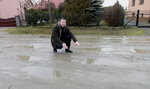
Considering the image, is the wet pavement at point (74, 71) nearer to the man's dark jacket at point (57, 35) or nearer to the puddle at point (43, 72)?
the puddle at point (43, 72)

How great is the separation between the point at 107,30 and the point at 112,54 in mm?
7656

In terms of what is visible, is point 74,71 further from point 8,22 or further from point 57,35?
point 8,22

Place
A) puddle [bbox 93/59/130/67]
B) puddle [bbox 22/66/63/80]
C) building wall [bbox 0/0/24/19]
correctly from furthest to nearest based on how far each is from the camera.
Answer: building wall [bbox 0/0/24/19]
puddle [bbox 93/59/130/67]
puddle [bbox 22/66/63/80]

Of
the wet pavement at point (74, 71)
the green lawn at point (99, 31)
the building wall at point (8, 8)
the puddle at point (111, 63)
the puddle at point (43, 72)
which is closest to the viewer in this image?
the wet pavement at point (74, 71)

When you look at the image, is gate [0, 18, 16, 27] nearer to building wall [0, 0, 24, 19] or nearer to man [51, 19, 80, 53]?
building wall [0, 0, 24, 19]

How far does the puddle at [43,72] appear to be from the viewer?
4707 mm

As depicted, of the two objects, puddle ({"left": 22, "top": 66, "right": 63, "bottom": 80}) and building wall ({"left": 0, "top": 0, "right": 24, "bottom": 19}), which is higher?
building wall ({"left": 0, "top": 0, "right": 24, "bottom": 19})

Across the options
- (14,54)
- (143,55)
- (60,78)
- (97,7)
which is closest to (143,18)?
(97,7)

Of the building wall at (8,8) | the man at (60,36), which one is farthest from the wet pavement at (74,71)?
the building wall at (8,8)

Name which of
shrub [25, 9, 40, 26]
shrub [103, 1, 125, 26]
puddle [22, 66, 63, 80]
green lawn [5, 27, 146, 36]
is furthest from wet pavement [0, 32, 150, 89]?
shrub [25, 9, 40, 26]

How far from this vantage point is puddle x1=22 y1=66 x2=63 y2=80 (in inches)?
185

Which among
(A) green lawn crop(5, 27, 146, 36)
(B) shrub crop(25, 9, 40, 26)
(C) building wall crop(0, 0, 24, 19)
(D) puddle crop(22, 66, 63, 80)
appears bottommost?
(D) puddle crop(22, 66, 63, 80)

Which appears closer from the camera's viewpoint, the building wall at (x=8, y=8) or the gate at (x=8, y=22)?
the gate at (x=8, y=22)

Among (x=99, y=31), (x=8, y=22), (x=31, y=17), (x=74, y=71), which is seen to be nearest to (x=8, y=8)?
(x=8, y=22)
